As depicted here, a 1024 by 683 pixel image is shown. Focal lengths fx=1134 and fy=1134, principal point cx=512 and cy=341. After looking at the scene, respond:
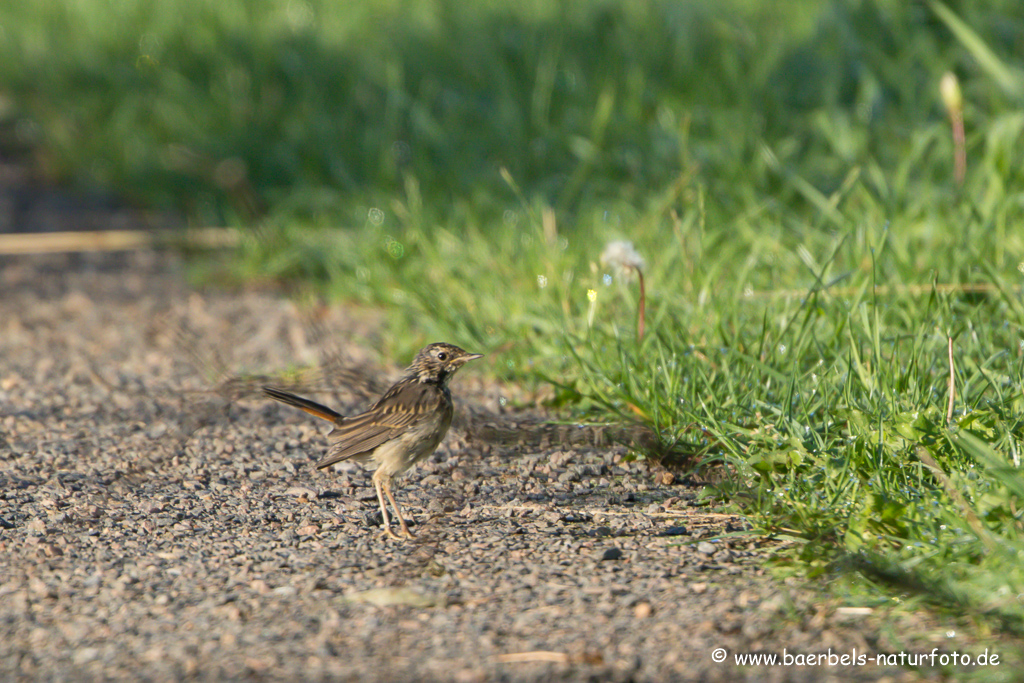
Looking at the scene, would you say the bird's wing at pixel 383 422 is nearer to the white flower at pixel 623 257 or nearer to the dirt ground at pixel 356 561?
the dirt ground at pixel 356 561

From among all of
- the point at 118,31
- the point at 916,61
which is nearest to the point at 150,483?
the point at 916,61

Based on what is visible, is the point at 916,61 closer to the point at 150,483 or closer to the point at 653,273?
the point at 653,273

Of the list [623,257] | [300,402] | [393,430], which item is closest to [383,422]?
[393,430]

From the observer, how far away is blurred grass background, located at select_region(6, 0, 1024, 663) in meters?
3.33

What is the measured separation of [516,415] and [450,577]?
4.32 feet

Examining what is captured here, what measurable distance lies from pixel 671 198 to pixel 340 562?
8.55 ft

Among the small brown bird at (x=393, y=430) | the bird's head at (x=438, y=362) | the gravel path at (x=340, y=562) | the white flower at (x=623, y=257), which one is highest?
the white flower at (x=623, y=257)

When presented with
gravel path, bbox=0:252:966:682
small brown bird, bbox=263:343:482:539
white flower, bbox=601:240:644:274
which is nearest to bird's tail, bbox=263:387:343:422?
small brown bird, bbox=263:343:482:539

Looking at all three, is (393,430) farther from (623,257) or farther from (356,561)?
(623,257)

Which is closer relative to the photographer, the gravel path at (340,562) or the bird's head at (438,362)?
the gravel path at (340,562)

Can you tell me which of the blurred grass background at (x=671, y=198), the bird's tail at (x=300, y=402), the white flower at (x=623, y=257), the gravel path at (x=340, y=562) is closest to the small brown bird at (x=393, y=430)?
the bird's tail at (x=300, y=402)

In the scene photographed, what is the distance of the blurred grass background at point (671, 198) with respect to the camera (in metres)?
3.33

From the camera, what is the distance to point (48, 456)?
12.9 ft

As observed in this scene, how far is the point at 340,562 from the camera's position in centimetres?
312
